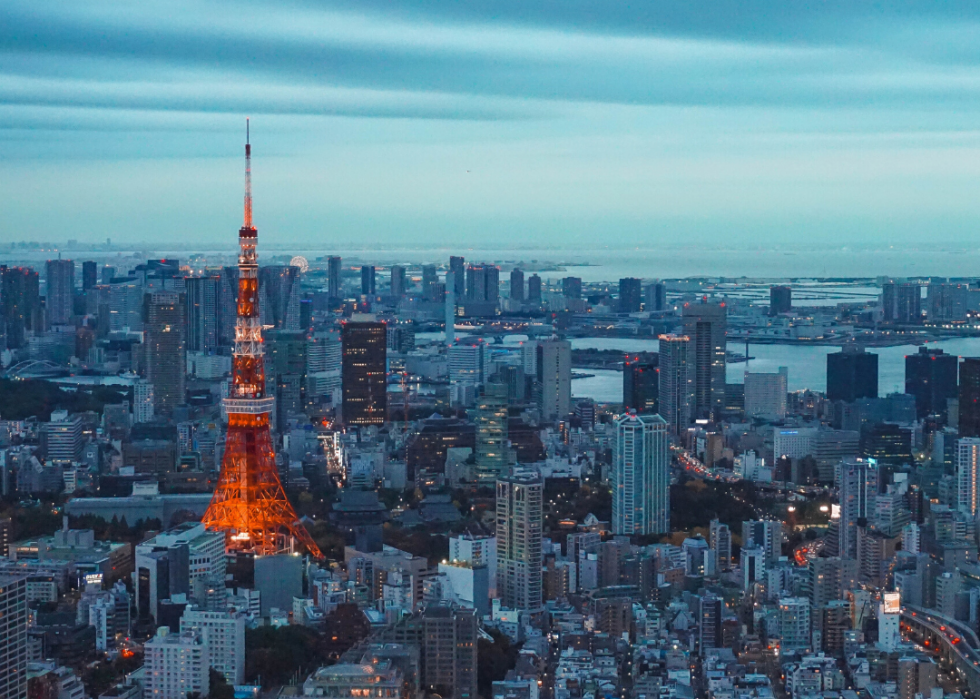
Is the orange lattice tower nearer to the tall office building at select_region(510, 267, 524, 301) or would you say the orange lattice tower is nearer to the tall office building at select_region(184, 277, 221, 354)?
the tall office building at select_region(184, 277, 221, 354)

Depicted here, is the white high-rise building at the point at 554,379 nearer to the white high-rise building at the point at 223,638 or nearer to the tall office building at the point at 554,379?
the tall office building at the point at 554,379

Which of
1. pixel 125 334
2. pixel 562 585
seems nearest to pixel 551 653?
pixel 562 585

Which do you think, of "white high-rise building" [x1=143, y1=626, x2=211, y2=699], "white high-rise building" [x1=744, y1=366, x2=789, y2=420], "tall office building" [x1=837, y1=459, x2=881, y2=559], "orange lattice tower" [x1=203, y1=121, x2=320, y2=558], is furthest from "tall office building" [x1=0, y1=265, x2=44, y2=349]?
"white high-rise building" [x1=143, y1=626, x2=211, y2=699]

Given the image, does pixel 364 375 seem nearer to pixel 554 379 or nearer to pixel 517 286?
pixel 554 379

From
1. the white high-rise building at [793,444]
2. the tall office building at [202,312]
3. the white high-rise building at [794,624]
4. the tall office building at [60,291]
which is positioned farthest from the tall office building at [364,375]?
the white high-rise building at [794,624]

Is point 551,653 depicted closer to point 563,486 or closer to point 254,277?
point 254,277

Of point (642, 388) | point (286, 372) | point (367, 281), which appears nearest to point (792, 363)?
point (642, 388)
